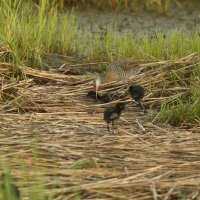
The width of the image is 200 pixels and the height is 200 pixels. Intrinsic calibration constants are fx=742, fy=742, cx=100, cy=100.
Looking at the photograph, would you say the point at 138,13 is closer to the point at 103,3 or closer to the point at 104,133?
the point at 103,3

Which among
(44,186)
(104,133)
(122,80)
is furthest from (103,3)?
(44,186)

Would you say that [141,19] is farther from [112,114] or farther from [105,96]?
[112,114]

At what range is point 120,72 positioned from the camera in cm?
684

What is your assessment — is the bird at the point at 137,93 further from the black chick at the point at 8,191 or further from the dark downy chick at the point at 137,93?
the black chick at the point at 8,191

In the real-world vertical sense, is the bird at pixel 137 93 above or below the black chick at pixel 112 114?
above

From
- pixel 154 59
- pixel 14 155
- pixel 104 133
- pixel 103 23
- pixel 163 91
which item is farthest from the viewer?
pixel 103 23

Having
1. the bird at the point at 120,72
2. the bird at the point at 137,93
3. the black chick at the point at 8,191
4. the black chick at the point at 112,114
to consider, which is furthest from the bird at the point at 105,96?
the black chick at the point at 8,191

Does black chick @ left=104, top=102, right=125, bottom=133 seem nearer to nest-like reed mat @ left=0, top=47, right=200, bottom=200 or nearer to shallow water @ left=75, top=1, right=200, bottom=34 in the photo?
nest-like reed mat @ left=0, top=47, right=200, bottom=200

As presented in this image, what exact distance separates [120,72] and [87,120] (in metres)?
1.24

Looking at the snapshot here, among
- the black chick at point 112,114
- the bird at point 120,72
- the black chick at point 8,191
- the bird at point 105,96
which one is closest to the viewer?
the black chick at point 8,191

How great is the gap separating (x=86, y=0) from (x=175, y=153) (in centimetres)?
768

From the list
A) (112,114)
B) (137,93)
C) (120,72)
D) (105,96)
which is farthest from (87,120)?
(120,72)

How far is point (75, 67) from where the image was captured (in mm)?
7875

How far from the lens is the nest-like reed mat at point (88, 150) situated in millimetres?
4180
